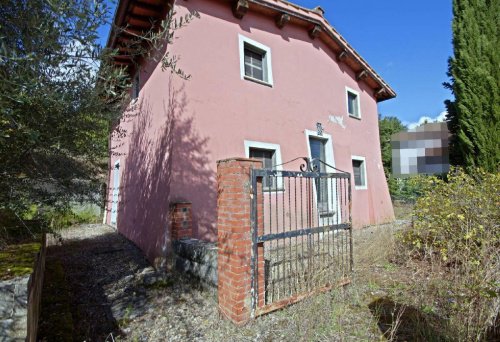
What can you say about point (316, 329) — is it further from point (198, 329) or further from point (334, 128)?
point (334, 128)

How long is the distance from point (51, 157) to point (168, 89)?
2.99 m

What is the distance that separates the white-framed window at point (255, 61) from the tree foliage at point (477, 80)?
246 inches

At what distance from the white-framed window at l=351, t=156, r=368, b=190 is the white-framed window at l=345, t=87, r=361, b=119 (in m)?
1.67

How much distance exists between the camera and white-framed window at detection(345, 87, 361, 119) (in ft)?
35.6

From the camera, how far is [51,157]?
3.47m

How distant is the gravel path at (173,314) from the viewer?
3.13 m

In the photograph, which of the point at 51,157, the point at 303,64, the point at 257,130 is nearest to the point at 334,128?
the point at 303,64

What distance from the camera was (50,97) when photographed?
2543 millimetres

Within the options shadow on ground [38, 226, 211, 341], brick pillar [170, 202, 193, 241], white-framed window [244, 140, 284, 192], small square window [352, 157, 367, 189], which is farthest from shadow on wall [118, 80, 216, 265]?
small square window [352, 157, 367, 189]

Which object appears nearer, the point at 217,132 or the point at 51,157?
the point at 51,157

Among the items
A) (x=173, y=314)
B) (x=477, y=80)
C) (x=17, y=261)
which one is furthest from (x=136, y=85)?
(x=477, y=80)

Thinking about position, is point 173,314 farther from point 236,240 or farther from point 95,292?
point 95,292

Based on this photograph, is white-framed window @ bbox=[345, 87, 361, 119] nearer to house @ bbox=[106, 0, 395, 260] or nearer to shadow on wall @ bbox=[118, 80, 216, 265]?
house @ bbox=[106, 0, 395, 260]

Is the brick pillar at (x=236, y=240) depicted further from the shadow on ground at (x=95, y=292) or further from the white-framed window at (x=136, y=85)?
the white-framed window at (x=136, y=85)
